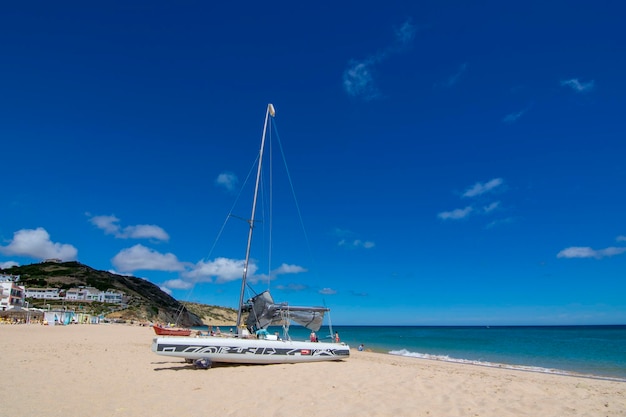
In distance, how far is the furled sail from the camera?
19.0 m

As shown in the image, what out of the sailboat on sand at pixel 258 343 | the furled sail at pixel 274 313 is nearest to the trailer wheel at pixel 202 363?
the sailboat on sand at pixel 258 343

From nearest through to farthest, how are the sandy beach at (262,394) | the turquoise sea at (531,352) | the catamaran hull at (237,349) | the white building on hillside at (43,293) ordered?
the sandy beach at (262,394), the catamaran hull at (237,349), the turquoise sea at (531,352), the white building on hillside at (43,293)

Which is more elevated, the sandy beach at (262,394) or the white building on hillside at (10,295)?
the white building on hillside at (10,295)

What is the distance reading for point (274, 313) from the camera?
62.1 feet

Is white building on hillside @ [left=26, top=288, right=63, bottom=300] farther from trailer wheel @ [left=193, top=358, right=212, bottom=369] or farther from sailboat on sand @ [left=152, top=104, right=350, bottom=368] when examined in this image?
trailer wheel @ [left=193, top=358, right=212, bottom=369]

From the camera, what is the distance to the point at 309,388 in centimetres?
1084

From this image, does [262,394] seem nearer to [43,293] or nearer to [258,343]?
[258,343]

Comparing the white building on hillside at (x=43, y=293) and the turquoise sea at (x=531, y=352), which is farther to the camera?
the white building on hillside at (x=43, y=293)

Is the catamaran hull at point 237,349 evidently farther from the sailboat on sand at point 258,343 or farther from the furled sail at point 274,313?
the furled sail at point 274,313

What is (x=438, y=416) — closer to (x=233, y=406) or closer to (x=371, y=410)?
(x=371, y=410)

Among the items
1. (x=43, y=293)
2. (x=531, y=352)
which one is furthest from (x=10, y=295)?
(x=531, y=352)

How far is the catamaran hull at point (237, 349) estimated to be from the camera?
1449 cm

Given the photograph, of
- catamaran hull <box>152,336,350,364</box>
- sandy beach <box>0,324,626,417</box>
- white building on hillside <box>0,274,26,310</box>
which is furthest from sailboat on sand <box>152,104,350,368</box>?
white building on hillside <box>0,274,26,310</box>

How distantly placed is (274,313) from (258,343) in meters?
3.20
